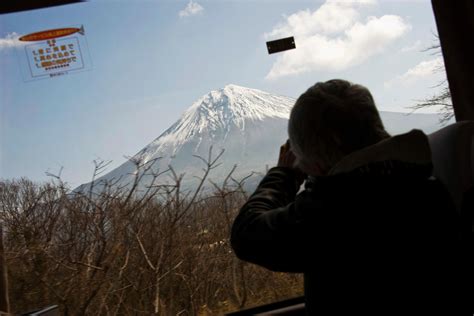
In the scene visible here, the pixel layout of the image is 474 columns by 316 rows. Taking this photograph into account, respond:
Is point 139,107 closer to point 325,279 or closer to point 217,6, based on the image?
point 217,6

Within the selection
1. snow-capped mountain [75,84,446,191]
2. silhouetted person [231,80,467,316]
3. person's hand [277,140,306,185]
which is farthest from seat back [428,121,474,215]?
snow-capped mountain [75,84,446,191]

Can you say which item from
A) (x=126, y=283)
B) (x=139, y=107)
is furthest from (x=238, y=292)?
(x=139, y=107)

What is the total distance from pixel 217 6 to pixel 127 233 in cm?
112

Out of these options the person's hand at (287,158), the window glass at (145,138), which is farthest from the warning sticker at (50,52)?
the person's hand at (287,158)

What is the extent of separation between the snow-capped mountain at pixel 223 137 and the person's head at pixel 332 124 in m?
1.18

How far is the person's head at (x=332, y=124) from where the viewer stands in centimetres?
90

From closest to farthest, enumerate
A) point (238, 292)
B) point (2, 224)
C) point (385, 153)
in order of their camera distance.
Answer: point (385, 153)
point (2, 224)
point (238, 292)

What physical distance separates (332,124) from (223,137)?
140 centimetres

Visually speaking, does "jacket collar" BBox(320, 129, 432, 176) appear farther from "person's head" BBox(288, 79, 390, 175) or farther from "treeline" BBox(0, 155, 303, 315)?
"treeline" BBox(0, 155, 303, 315)

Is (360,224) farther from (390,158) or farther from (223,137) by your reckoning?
(223,137)

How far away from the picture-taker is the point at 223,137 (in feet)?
7.49

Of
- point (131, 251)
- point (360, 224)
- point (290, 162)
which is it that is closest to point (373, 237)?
point (360, 224)

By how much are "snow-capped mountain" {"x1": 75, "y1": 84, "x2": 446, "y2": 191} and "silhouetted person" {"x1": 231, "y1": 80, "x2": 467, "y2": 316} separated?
1.22 metres

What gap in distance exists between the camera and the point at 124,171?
2.16 metres
